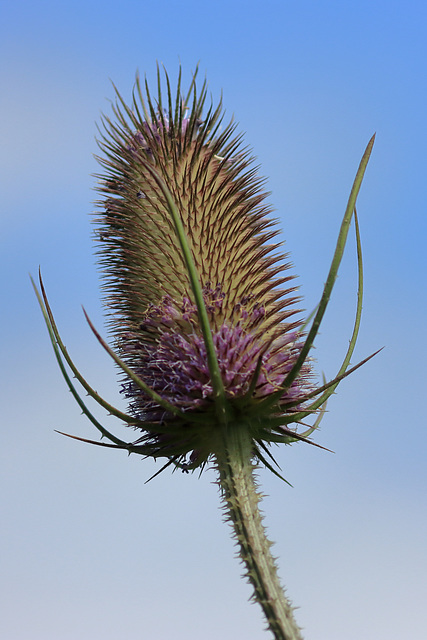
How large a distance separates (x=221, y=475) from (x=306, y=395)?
28.3 inches

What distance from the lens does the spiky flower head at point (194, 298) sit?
162 inches

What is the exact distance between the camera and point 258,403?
13.6 ft

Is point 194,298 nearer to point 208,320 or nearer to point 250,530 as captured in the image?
point 208,320

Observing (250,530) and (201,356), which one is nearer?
(250,530)

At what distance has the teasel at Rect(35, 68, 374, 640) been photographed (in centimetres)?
403

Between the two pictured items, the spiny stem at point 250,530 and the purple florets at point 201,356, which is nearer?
the spiny stem at point 250,530

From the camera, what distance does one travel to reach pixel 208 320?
4.03 m

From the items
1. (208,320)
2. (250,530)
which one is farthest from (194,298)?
(250,530)

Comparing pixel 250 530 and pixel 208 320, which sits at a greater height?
pixel 208 320

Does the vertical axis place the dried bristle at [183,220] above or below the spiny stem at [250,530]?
above

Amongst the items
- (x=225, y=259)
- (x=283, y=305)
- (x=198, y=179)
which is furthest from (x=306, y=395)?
(x=198, y=179)

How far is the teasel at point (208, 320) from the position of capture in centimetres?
403

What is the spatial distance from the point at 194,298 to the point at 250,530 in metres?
1.35

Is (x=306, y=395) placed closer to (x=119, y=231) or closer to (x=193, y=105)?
(x=119, y=231)
